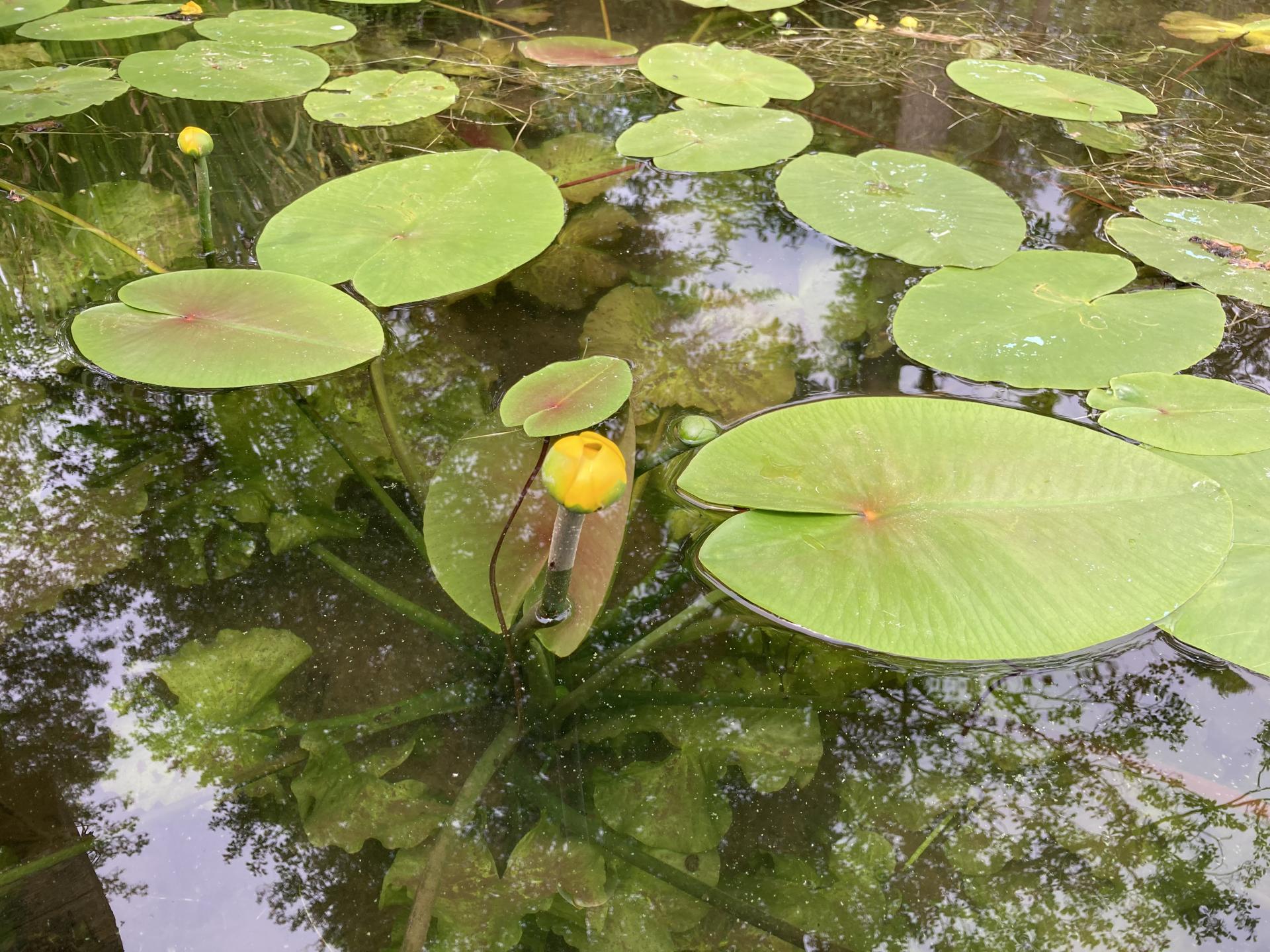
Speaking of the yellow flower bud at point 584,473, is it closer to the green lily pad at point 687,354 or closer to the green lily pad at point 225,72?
the green lily pad at point 687,354

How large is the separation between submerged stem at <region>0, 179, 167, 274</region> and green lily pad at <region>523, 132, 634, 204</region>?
91 cm

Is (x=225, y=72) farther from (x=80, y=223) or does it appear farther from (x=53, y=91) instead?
(x=80, y=223)

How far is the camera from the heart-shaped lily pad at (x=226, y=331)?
1354mm

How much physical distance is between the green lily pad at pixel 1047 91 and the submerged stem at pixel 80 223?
2249mm

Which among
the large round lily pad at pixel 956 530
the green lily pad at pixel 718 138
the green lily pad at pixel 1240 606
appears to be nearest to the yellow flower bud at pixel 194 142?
the green lily pad at pixel 718 138

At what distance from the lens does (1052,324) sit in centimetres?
155

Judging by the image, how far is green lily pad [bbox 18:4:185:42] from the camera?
2568mm

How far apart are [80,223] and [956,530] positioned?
194 centimetres

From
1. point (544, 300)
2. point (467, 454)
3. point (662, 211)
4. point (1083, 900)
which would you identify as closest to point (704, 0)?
point (662, 211)

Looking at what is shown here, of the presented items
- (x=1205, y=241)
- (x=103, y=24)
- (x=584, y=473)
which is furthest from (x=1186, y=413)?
(x=103, y=24)

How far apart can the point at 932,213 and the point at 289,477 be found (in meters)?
1.45

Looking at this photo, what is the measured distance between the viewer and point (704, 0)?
3.12 meters

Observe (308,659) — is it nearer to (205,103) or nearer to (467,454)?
(467,454)

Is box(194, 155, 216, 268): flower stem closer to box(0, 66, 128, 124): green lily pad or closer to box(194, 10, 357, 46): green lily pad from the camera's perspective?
box(0, 66, 128, 124): green lily pad
